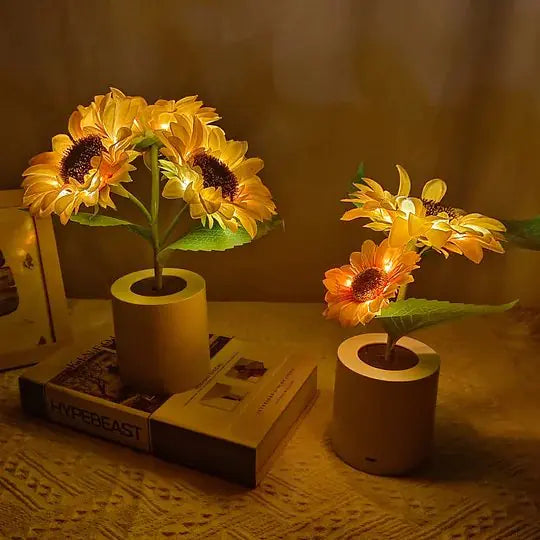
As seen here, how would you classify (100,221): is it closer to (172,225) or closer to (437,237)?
(172,225)

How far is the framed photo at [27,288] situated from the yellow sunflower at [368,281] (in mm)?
462

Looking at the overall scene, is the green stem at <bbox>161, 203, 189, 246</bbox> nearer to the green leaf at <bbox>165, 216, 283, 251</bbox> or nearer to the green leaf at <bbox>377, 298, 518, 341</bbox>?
the green leaf at <bbox>165, 216, 283, 251</bbox>

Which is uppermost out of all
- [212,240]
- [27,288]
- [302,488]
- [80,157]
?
[80,157]

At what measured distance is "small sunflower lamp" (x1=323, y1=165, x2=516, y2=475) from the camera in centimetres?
68

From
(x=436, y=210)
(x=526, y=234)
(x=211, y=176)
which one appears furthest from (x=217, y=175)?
(x=526, y=234)

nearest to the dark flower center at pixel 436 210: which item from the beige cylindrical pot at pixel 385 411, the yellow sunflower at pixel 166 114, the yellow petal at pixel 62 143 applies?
the beige cylindrical pot at pixel 385 411

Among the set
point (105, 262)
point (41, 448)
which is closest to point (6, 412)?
point (41, 448)

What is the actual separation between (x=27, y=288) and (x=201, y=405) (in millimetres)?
353

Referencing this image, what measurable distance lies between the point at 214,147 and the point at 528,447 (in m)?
0.51

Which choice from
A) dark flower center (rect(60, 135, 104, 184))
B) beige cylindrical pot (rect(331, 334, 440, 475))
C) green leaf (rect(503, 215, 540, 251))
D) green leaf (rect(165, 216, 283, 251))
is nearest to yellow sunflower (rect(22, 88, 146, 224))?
dark flower center (rect(60, 135, 104, 184))

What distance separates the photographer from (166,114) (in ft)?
2.43

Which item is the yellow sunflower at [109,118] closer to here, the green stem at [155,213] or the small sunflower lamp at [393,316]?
the green stem at [155,213]

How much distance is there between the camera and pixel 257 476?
28.6 inches

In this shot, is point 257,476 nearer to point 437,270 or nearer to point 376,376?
point 376,376
